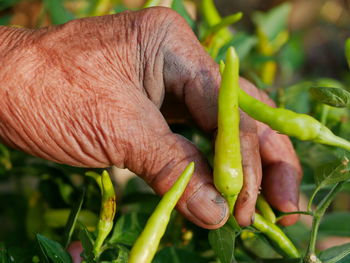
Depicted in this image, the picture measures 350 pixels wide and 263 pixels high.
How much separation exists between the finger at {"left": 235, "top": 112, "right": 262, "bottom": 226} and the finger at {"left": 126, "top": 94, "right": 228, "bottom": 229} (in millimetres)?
37

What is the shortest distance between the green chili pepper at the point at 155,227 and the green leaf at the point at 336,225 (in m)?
0.64

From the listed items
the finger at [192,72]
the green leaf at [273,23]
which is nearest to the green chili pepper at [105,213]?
the finger at [192,72]

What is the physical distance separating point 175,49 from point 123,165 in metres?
0.23

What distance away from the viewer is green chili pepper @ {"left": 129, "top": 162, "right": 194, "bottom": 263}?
2.33 ft

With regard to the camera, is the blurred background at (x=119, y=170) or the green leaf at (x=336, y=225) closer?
the blurred background at (x=119, y=170)

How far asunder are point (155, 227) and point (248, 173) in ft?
0.69

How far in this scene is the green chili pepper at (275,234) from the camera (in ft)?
2.91

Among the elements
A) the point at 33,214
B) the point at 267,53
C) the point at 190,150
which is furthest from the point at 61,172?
the point at 267,53

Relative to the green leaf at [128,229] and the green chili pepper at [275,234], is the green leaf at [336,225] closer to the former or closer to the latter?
the green chili pepper at [275,234]

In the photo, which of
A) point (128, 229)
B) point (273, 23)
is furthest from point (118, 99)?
point (273, 23)

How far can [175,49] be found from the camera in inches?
36.6

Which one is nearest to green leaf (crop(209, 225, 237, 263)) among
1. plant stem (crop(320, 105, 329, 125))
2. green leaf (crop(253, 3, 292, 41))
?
plant stem (crop(320, 105, 329, 125))

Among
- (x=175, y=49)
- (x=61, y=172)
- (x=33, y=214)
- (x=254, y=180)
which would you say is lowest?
(x=33, y=214)

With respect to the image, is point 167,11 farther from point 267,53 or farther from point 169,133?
point 267,53
